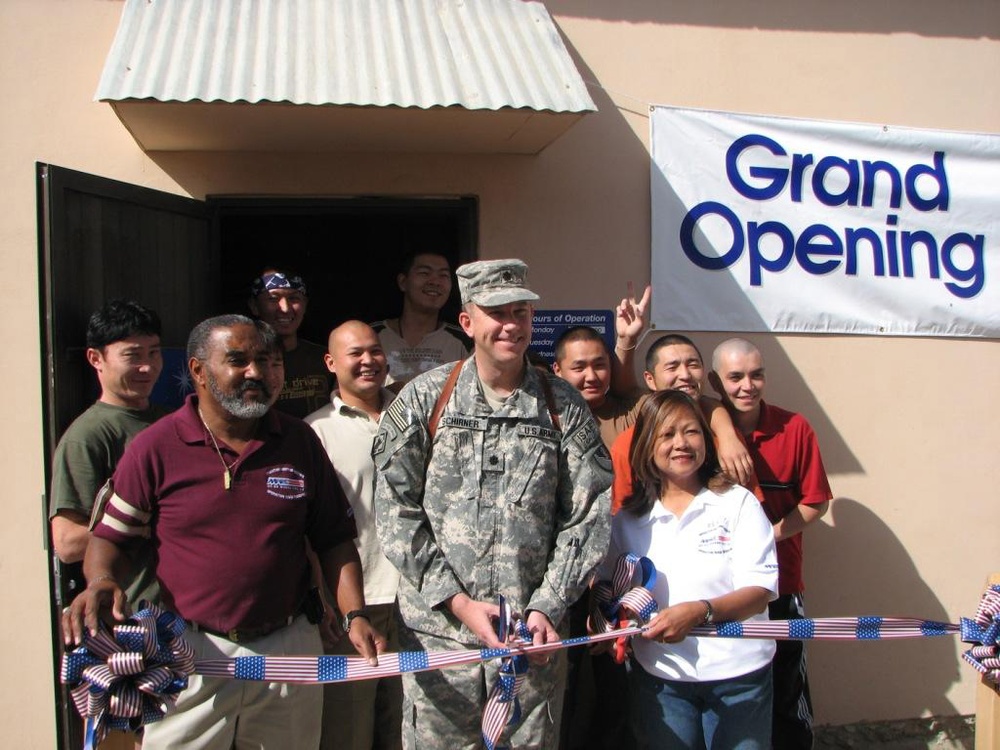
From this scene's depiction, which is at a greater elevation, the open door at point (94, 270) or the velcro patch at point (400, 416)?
the open door at point (94, 270)

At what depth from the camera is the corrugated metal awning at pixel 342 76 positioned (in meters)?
3.47

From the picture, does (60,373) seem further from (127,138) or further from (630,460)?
(630,460)

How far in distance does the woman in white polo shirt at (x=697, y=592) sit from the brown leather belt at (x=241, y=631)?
3.63ft

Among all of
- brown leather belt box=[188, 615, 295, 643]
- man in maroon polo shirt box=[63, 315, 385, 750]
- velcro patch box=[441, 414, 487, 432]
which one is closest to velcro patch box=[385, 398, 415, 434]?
velcro patch box=[441, 414, 487, 432]

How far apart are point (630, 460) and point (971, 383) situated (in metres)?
2.71

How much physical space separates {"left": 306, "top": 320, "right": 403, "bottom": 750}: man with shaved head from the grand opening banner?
5.45 ft

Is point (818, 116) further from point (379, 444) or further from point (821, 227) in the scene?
point (379, 444)

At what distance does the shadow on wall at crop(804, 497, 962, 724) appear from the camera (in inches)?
180

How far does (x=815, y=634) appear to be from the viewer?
302 cm

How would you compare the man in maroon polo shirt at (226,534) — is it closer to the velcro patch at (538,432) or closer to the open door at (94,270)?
the velcro patch at (538,432)

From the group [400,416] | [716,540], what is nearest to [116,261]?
[400,416]

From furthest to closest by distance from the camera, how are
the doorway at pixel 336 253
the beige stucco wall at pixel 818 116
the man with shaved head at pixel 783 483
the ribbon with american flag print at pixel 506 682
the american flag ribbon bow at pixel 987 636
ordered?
the doorway at pixel 336 253, the beige stucco wall at pixel 818 116, the man with shaved head at pixel 783 483, the american flag ribbon bow at pixel 987 636, the ribbon with american flag print at pixel 506 682

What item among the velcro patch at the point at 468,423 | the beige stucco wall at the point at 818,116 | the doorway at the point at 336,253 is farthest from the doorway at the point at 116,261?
the velcro patch at the point at 468,423

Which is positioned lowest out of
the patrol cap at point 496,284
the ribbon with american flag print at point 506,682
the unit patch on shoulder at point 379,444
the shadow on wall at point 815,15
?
the ribbon with american flag print at point 506,682
